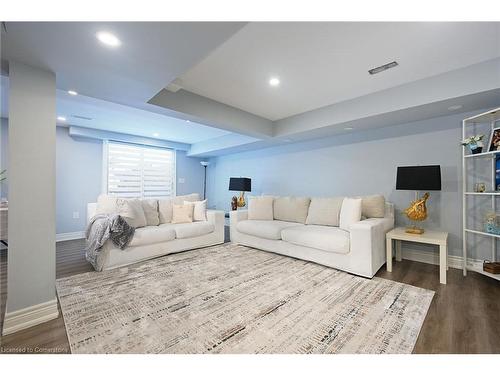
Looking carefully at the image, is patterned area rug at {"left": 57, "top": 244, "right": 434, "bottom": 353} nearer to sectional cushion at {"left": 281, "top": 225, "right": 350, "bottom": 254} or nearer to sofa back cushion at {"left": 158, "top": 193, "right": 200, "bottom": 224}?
sectional cushion at {"left": 281, "top": 225, "right": 350, "bottom": 254}

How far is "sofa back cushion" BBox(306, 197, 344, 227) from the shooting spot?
3.33 meters

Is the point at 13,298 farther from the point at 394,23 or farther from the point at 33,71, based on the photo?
the point at 394,23

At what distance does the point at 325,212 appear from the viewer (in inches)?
134

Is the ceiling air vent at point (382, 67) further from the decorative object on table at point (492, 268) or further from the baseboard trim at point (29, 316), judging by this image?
the baseboard trim at point (29, 316)

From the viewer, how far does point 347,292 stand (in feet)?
7.19

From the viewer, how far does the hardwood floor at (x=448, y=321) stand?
1418mm

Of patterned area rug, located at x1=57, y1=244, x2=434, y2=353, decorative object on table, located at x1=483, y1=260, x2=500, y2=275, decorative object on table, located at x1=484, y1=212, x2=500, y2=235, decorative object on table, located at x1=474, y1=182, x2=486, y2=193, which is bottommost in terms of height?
patterned area rug, located at x1=57, y1=244, x2=434, y2=353

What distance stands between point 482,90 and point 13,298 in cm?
451

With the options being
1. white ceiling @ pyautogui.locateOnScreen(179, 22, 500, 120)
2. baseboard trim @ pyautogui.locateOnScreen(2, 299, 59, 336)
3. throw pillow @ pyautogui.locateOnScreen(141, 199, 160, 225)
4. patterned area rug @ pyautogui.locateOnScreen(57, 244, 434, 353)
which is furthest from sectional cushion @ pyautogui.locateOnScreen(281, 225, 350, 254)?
baseboard trim @ pyautogui.locateOnScreen(2, 299, 59, 336)

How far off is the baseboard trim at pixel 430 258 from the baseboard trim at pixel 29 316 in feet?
13.9

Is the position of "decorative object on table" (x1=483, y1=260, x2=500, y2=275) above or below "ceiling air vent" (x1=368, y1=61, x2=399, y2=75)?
below

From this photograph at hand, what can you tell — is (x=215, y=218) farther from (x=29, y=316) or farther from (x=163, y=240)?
(x=29, y=316)

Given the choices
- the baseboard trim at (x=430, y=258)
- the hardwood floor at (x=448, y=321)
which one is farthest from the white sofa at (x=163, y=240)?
the baseboard trim at (x=430, y=258)

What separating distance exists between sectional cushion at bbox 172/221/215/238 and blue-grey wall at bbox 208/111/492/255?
1874mm
